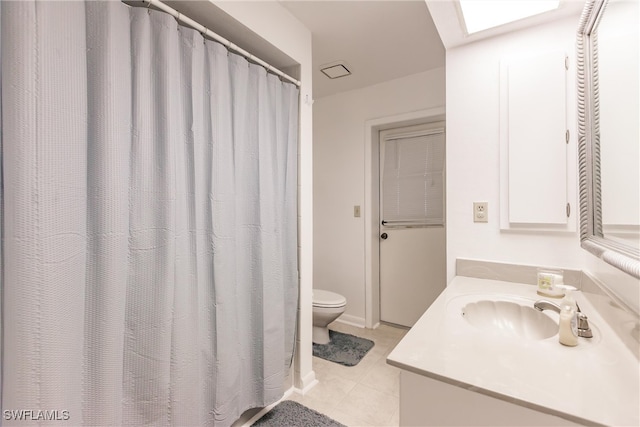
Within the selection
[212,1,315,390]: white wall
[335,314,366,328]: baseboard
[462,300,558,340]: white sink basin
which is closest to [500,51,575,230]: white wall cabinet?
[462,300,558,340]: white sink basin

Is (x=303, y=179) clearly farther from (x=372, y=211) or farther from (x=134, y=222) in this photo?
(x=372, y=211)

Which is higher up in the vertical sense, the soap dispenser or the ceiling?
the ceiling

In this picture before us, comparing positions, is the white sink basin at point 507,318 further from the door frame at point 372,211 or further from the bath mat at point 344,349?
the door frame at point 372,211

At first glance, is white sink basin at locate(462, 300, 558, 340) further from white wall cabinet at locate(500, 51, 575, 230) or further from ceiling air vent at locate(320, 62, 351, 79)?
ceiling air vent at locate(320, 62, 351, 79)

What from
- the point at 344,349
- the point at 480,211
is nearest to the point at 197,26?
the point at 480,211

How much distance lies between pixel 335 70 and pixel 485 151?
4.68 ft

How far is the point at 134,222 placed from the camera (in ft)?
3.29

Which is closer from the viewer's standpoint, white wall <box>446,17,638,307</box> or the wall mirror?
the wall mirror

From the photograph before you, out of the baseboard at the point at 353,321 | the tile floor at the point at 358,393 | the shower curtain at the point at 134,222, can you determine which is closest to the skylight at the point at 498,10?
the shower curtain at the point at 134,222

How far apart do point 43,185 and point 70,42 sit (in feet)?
1.40

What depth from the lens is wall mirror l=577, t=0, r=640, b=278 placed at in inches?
29.3

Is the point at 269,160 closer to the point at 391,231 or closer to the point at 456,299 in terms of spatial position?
the point at 456,299

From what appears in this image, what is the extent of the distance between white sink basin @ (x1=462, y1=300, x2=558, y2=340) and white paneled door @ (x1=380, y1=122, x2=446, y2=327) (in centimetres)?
138

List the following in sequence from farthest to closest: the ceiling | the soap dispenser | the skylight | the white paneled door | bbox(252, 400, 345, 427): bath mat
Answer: the white paneled door < the ceiling < bbox(252, 400, 345, 427): bath mat < the skylight < the soap dispenser
